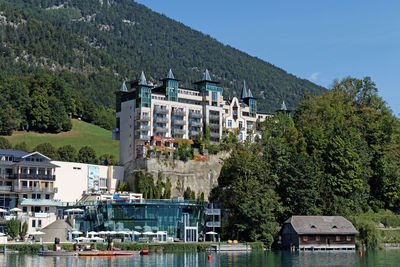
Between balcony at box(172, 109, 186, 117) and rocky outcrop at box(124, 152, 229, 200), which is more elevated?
balcony at box(172, 109, 186, 117)

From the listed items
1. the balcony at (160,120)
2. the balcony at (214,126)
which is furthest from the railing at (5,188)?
the balcony at (214,126)

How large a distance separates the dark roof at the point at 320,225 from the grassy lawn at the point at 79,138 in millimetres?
75064

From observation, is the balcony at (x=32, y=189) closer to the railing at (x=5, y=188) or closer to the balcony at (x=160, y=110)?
the railing at (x=5, y=188)

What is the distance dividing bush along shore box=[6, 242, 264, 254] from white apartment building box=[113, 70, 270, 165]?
95.9 ft

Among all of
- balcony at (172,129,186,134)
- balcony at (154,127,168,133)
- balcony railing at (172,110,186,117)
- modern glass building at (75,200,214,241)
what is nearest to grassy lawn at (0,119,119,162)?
balcony at (172,129,186,134)

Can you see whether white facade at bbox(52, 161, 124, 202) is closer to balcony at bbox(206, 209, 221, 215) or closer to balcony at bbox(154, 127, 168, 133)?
balcony at bbox(154, 127, 168, 133)

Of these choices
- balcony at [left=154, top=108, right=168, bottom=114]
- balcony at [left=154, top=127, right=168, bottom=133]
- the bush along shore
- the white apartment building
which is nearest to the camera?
the bush along shore

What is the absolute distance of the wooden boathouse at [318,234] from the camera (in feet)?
315

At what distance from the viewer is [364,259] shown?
7788cm

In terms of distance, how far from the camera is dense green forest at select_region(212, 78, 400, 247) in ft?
331

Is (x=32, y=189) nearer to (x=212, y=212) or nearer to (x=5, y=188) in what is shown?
(x=5, y=188)

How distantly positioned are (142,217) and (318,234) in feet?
96.1

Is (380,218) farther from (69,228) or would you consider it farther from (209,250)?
(69,228)

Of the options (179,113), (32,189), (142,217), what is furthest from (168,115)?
(32,189)
